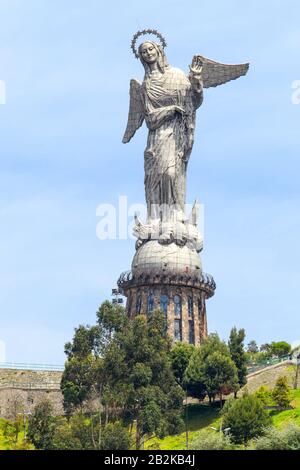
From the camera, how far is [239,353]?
332ft

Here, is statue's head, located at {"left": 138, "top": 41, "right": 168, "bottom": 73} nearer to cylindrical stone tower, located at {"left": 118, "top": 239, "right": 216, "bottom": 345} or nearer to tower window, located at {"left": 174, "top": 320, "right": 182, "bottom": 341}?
cylindrical stone tower, located at {"left": 118, "top": 239, "right": 216, "bottom": 345}

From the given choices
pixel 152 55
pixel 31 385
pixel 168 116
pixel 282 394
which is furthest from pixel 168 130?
pixel 282 394

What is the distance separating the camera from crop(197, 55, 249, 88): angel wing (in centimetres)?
11706

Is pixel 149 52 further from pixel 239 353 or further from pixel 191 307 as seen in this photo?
pixel 239 353

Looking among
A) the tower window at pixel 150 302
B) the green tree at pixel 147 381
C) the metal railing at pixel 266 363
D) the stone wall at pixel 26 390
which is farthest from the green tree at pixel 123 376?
the tower window at pixel 150 302

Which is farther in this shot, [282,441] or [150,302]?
[150,302]

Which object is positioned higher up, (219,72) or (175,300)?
(219,72)

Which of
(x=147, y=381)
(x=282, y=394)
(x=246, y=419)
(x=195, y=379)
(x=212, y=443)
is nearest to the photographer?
(x=212, y=443)

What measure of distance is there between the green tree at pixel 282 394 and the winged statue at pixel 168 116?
24.0 metres

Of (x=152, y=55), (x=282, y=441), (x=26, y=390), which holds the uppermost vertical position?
(x=152, y=55)

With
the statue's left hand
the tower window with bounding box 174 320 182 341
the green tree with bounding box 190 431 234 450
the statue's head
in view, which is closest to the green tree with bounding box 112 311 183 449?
the green tree with bounding box 190 431 234 450

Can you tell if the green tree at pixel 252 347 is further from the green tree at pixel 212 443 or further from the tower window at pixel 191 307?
the green tree at pixel 212 443

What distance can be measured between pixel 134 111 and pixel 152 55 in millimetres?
6263
